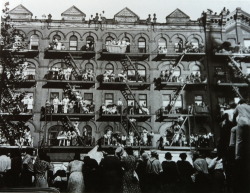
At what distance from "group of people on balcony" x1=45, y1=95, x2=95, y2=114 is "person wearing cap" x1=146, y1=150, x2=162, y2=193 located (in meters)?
16.9

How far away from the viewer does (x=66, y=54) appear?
27.8m

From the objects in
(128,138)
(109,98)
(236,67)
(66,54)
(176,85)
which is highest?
(66,54)

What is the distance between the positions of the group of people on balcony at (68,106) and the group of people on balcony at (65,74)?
182 centimetres

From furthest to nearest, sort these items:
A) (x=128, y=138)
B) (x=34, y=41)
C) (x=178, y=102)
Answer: (x=34, y=41), (x=178, y=102), (x=128, y=138)

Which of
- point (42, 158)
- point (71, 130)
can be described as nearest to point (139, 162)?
point (42, 158)

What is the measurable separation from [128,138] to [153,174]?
15.6 metres

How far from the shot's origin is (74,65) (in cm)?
2798

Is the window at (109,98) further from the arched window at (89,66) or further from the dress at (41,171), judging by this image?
the dress at (41,171)

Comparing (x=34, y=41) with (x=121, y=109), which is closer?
(x=121, y=109)

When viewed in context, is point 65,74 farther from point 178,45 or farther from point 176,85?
point 178,45

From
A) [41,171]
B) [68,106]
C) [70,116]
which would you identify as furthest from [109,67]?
[41,171]

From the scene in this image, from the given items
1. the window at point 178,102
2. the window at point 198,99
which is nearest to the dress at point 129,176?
the window at point 178,102

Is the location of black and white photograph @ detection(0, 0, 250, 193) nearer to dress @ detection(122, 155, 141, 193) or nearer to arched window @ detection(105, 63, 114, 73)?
arched window @ detection(105, 63, 114, 73)

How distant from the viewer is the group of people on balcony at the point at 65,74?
1063 inches
